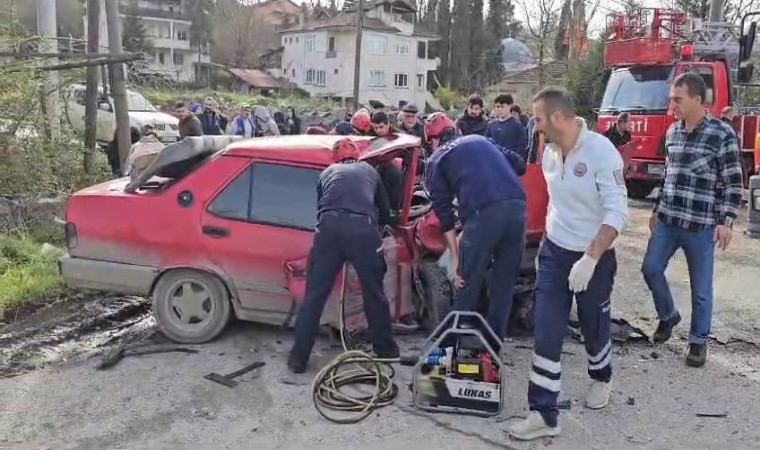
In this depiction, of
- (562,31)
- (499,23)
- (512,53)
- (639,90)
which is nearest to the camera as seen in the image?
(639,90)

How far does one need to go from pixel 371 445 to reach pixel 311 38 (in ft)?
191

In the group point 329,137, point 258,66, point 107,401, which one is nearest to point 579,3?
point 329,137

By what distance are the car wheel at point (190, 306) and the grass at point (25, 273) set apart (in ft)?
5.34

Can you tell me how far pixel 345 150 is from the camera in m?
5.09

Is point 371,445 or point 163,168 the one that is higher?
point 163,168

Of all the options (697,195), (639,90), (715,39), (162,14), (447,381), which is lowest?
(447,381)

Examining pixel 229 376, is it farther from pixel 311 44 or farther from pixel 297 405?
pixel 311 44

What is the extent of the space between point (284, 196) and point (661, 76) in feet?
31.8

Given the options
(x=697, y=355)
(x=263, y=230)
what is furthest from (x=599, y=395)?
(x=263, y=230)

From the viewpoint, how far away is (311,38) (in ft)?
195

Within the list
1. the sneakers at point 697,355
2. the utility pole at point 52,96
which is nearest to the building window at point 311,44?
the utility pole at point 52,96

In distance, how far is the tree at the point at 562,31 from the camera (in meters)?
34.6

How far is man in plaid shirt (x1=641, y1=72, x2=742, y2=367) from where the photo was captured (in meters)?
4.71

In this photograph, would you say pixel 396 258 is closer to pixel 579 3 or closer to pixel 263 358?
pixel 263 358
